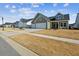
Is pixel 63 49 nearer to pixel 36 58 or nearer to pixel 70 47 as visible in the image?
pixel 70 47

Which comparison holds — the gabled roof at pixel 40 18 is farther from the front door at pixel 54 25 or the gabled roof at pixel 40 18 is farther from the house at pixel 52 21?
the front door at pixel 54 25

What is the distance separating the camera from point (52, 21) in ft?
53.6

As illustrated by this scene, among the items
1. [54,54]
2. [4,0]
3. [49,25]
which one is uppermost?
[4,0]

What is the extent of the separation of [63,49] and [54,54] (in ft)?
3.58

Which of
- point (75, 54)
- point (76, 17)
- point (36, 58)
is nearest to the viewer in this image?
point (36, 58)

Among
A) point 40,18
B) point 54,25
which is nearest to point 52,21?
point 54,25

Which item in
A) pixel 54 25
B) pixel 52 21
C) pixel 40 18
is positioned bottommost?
pixel 54 25

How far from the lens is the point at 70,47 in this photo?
1192 cm

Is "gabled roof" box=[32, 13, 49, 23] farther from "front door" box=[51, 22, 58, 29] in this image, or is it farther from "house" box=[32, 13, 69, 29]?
"front door" box=[51, 22, 58, 29]

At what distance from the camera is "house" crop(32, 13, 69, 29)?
15.9 m

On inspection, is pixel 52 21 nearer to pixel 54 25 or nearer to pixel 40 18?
pixel 54 25

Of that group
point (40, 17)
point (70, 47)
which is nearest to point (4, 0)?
point (40, 17)

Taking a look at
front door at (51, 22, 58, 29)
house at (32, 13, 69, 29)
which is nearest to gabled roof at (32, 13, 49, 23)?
house at (32, 13, 69, 29)

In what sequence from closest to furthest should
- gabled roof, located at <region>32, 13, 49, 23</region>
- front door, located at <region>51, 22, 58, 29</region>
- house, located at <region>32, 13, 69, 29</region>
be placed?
house, located at <region>32, 13, 69, 29</region> → front door, located at <region>51, 22, 58, 29</region> → gabled roof, located at <region>32, 13, 49, 23</region>
